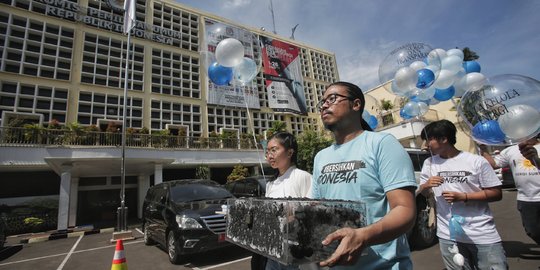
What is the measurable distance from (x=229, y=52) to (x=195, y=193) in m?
A: 3.23

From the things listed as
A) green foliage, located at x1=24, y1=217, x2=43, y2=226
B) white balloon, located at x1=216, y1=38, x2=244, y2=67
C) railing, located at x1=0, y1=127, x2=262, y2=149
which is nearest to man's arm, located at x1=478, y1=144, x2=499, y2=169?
white balloon, located at x1=216, y1=38, x2=244, y2=67

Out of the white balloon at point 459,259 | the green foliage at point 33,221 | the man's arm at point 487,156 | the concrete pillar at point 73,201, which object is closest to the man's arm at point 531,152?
the man's arm at point 487,156

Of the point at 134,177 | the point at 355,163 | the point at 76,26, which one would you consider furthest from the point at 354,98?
the point at 76,26

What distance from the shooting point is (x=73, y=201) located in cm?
1366

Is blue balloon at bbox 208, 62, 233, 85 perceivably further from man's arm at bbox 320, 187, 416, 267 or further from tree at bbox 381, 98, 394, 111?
tree at bbox 381, 98, 394, 111

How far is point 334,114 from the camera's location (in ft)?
4.96

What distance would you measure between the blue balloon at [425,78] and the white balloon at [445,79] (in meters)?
0.23

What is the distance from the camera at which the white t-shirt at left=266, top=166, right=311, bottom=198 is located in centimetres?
253

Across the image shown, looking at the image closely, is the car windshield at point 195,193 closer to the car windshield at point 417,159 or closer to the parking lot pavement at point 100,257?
the parking lot pavement at point 100,257

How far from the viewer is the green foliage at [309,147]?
18.8 meters

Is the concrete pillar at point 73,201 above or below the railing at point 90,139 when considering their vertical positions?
below

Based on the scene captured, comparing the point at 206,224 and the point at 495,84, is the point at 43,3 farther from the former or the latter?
the point at 495,84

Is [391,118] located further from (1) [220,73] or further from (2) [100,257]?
(2) [100,257]

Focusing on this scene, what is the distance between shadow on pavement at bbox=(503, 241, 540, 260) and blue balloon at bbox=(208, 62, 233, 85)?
554 centimetres
